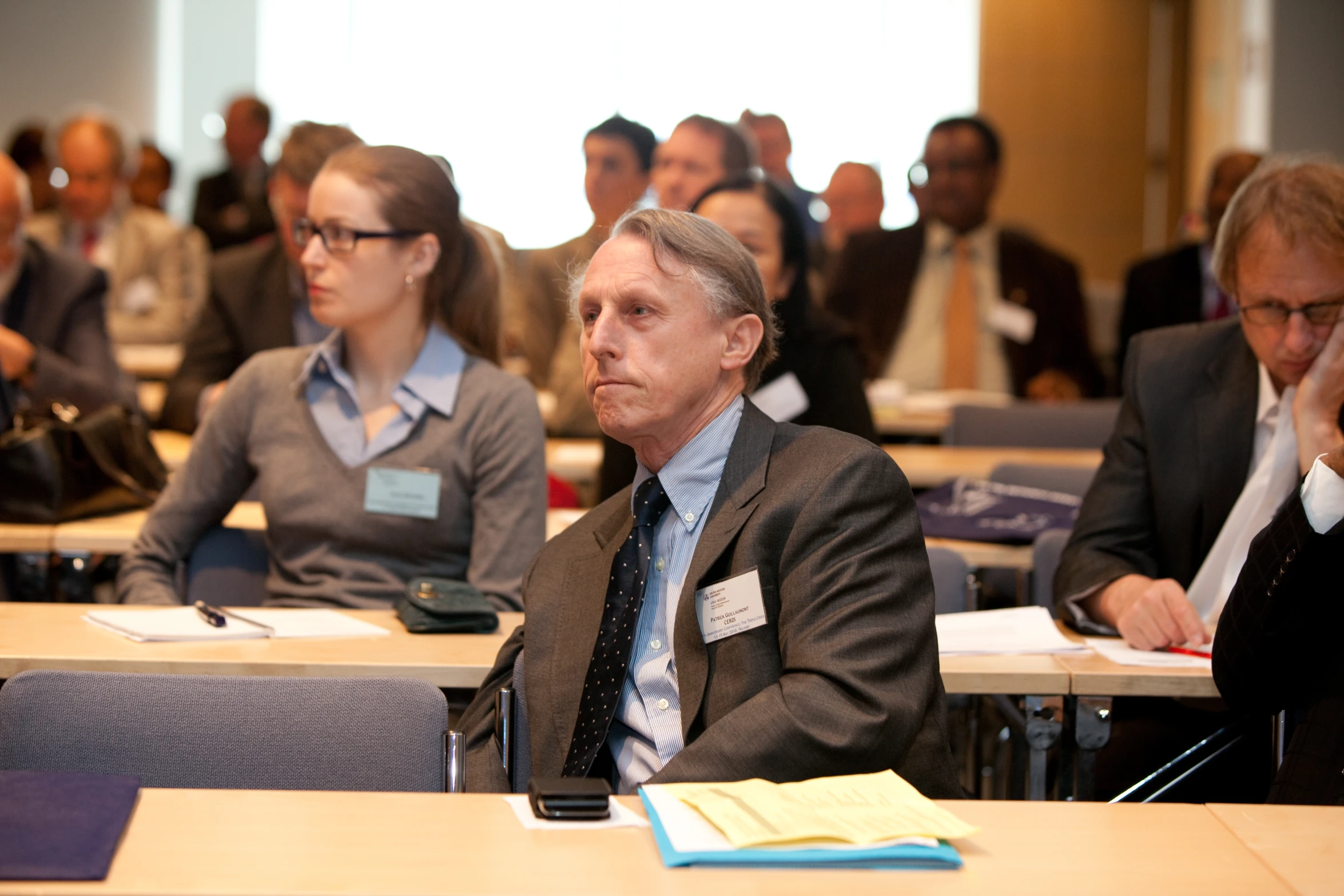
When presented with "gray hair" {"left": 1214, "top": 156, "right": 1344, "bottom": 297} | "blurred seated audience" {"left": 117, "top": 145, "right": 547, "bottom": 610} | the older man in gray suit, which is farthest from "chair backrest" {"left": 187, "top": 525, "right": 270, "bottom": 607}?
"gray hair" {"left": 1214, "top": 156, "right": 1344, "bottom": 297}

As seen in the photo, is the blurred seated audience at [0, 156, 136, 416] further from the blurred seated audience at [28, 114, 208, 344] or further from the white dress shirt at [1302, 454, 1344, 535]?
the white dress shirt at [1302, 454, 1344, 535]

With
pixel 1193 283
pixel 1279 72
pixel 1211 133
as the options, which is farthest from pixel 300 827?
pixel 1211 133

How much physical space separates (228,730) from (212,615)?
2.29ft

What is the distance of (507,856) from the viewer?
1.39 m

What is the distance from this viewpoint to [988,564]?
3.21m

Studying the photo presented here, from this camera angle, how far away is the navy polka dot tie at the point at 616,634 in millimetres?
1937

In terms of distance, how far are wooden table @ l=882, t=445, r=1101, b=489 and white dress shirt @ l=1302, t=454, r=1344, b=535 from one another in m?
1.74

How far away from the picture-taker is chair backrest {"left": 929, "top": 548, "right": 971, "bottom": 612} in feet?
9.17

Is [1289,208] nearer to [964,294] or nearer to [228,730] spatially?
[228,730]

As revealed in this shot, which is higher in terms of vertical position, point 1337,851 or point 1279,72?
point 1279,72

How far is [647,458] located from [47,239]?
5.87 meters

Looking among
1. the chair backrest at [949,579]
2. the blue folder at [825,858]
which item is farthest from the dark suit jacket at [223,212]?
the blue folder at [825,858]

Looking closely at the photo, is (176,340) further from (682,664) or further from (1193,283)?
(682,664)

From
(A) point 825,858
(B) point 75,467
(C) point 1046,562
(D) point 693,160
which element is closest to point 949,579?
(C) point 1046,562
